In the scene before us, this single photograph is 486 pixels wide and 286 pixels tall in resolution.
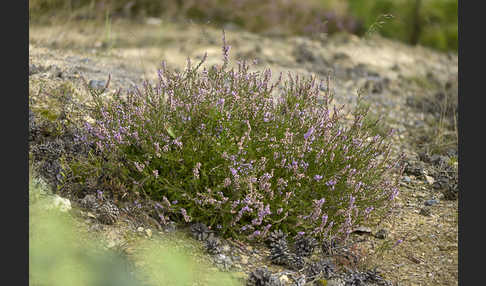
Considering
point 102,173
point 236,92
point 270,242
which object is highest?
point 236,92

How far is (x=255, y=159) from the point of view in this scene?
3227mm

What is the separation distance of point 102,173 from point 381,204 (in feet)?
5.88

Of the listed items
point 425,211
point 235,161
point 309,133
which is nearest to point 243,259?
point 235,161

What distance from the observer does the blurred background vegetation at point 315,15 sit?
898cm

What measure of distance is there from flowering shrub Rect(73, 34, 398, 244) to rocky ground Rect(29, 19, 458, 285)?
0.20 meters

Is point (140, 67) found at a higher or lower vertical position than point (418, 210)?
higher

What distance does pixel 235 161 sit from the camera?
10.1 ft

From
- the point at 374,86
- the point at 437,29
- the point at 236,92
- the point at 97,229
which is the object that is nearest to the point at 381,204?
the point at 236,92

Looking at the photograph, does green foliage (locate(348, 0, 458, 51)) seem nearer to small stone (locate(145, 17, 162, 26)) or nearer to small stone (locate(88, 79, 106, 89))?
small stone (locate(145, 17, 162, 26))

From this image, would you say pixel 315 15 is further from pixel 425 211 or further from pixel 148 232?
pixel 148 232

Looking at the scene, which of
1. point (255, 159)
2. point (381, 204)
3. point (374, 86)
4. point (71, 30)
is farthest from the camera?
point (71, 30)

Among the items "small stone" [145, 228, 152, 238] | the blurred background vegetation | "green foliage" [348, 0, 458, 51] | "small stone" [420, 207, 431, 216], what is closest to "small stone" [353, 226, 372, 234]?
"small stone" [420, 207, 431, 216]

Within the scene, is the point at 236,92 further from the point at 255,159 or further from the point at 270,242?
the point at 270,242

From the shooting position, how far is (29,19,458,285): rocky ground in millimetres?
3191
